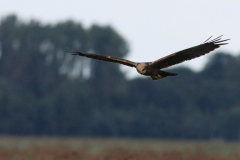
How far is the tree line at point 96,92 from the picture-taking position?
56.8 metres

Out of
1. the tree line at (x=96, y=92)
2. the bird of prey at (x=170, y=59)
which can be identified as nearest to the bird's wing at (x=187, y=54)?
the bird of prey at (x=170, y=59)

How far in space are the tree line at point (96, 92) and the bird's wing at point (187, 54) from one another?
153 feet

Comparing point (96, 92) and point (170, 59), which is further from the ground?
point (96, 92)

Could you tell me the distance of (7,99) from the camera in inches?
2229

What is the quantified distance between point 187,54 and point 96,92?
173 ft

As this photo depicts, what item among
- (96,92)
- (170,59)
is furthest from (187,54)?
(96,92)

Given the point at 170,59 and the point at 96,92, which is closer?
the point at 170,59

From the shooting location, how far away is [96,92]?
203 feet

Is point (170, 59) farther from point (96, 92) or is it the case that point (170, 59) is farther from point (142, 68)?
point (96, 92)

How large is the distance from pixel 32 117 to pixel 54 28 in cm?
1567

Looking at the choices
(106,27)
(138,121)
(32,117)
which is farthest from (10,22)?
(138,121)

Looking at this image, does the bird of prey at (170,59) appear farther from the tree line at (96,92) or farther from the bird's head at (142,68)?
the tree line at (96,92)

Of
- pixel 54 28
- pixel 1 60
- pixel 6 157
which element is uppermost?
pixel 54 28

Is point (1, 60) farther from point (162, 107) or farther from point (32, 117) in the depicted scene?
point (162, 107)
